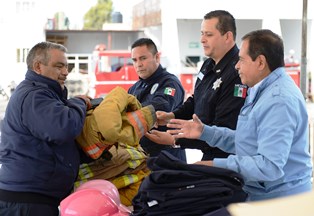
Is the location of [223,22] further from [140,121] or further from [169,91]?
[140,121]

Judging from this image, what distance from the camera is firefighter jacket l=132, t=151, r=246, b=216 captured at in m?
1.55

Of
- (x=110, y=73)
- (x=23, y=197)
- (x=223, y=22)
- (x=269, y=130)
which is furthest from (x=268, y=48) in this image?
(x=110, y=73)

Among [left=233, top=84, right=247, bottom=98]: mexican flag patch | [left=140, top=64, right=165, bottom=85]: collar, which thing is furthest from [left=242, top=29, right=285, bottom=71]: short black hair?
[left=140, top=64, right=165, bottom=85]: collar

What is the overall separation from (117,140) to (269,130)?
639 mm

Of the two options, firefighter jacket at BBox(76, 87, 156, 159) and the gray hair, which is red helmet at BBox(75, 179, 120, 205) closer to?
firefighter jacket at BBox(76, 87, 156, 159)

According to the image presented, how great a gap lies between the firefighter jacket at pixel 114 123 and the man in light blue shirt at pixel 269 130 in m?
0.46

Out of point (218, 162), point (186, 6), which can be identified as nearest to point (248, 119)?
point (218, 162)

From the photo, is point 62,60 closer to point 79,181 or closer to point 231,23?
point 79,181

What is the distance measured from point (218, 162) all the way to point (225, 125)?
690 mm

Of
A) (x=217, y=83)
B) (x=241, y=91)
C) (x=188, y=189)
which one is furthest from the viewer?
(x=217, y=83)

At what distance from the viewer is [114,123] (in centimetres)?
198

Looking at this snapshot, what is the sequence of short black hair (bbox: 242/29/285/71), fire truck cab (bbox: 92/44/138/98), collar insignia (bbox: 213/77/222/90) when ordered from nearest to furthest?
short black hair (bbox: 242/29/285/71)
collar insignia (bbox: 213/77/222/90)
fire truck cab (bbox: 92/44/138/98)

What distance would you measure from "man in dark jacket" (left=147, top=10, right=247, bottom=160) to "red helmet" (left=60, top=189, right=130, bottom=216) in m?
0.49

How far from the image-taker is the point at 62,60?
2.16 m
